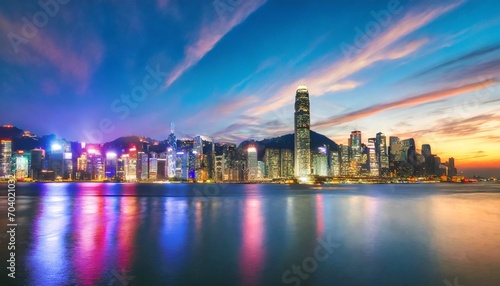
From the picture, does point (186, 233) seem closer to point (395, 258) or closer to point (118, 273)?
point (118, 273)

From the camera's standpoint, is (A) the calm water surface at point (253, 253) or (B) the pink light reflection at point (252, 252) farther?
(B) the pink light reflection at point (252, 252)

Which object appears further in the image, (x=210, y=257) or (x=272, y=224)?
(x=272, y=224)

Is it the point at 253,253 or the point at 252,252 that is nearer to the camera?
the point at 253,253

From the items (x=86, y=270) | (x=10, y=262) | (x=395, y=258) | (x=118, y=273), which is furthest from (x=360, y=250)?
(x=10, y=262)

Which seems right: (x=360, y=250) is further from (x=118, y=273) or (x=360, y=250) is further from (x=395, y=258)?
(x=118, y=273)

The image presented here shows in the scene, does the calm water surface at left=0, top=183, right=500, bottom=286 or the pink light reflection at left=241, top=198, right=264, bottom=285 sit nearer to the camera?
the calm water surface at left=0, top=183, right=500, bottom=286

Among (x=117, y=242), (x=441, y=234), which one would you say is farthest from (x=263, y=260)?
(x=441, y=234)

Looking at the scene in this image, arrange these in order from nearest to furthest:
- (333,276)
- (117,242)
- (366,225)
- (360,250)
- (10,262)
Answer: (333,276) → (10,262) → (360,250) → (117,242) → (366,225)

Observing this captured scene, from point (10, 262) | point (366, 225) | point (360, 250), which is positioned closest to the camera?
point (10, 262)

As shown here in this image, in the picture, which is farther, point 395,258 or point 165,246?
point 165,246
